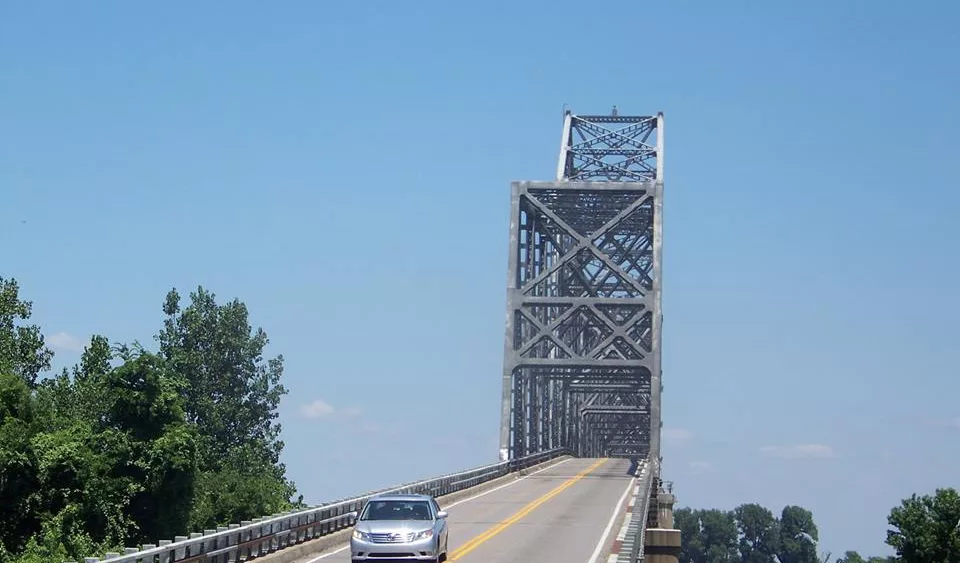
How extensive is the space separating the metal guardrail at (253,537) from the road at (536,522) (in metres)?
0.86

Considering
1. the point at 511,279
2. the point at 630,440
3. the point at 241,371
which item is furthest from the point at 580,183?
the point at 630,440

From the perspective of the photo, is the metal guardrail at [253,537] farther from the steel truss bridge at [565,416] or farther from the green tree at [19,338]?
the green tree at [19,338]

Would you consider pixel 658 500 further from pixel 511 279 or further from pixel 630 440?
pixel 630 440

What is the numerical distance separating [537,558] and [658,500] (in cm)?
Answer: 2855

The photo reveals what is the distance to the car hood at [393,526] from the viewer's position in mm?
29359

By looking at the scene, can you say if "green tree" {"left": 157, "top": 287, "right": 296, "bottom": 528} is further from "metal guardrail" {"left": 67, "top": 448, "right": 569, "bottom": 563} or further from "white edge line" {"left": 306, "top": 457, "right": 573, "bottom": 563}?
"metal guardrail" {"left": 67, "top": 448, "right": 569, "bottom": 563}

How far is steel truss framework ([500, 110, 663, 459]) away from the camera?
8594 cm

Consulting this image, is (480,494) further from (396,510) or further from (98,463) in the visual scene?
(396,510)

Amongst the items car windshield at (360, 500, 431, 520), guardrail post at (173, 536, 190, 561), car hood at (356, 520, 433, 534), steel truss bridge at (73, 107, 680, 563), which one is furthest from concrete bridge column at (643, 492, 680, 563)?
guardrail post at (173, 536, 190, 561)

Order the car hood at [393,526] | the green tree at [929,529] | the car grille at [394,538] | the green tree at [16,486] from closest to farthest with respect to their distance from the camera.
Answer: the car grille at [394,538], the car hood at [393,526], the green tree at [16,486], the green tree at [929,529]

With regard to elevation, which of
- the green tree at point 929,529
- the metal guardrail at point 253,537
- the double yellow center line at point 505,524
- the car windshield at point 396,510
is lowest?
the green tree at point 929,529

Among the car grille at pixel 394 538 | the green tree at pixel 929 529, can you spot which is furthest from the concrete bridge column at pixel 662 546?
the green tree at pixel 929 529

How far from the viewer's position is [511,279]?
8819 centimetres

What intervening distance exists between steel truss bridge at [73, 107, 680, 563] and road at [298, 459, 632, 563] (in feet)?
0.17
